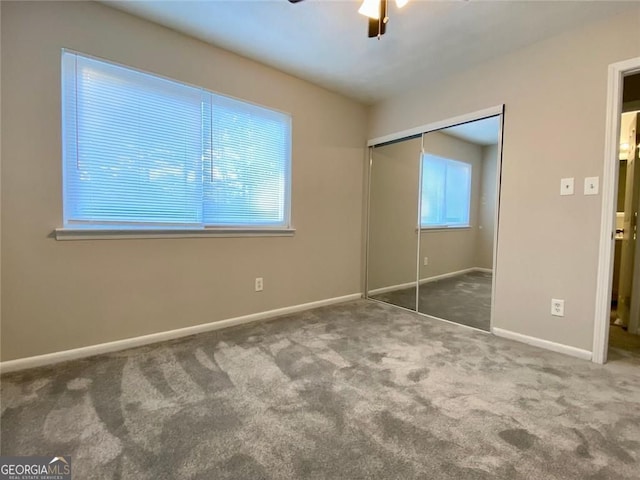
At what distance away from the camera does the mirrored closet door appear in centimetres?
286

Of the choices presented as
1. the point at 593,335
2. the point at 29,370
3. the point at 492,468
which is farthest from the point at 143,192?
the point at 593,335

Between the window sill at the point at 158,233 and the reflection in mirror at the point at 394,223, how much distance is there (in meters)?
1.28

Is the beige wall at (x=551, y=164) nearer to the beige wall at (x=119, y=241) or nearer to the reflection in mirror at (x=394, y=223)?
the reflection in mirror at (x=394, y=223)

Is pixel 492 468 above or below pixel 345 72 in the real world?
below

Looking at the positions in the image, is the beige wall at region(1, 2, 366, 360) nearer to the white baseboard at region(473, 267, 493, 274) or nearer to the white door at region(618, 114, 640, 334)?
the white baseboard at region(473, 267, 493, 274)

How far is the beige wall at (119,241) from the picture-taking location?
188 cm

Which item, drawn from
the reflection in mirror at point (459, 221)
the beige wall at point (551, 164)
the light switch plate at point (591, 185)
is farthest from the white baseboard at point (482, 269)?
the light switch plate at point (591, 185)

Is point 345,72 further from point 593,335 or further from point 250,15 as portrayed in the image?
point 593,335

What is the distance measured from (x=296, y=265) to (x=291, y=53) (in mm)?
1990

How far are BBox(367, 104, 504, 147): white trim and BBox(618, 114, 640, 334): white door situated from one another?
1402 millimetres

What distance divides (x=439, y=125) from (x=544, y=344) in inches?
84.9

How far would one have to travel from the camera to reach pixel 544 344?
2.38 m

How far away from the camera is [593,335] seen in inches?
84.9

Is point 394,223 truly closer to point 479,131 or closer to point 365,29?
point 479,131
